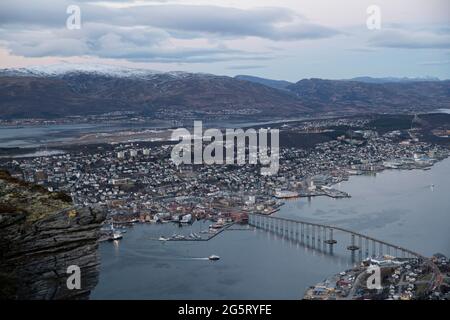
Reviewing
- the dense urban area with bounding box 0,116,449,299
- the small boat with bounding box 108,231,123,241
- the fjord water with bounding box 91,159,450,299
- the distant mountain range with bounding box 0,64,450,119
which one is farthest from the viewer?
the distant mountain range with bounding box 0,64,450,119

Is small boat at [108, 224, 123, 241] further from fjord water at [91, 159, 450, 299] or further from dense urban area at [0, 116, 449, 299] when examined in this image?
fjord water at [91, 159, 450, 299]

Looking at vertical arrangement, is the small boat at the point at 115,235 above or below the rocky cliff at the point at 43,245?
below

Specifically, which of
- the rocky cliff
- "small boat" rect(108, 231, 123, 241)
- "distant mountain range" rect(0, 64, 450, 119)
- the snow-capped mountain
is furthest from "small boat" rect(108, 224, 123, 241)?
the snow-capped mountain

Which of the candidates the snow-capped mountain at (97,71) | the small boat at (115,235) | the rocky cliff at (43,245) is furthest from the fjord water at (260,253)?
the snow-capped mountain at (97,71)

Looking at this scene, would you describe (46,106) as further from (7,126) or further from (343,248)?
(343,248)

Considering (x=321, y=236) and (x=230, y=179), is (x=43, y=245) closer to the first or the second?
(x=321, y=236)

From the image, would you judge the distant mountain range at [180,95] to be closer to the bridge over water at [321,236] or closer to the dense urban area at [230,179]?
the dense urban area at [230,179]
